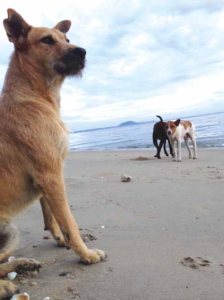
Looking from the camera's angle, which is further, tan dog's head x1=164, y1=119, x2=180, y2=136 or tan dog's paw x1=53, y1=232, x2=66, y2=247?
tan dog's head x1=164, y1=119, x2=180, y2=136

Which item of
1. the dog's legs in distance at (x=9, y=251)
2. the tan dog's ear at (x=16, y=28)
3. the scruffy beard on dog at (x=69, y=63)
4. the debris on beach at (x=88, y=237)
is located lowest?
the debris on beach at (x=88, y=237)

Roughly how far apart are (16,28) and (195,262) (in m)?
2.67

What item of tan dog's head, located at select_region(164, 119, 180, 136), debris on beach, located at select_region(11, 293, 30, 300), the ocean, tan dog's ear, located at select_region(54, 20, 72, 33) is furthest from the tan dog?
tan dog's head, located at select_region(164, 119, 180, 136)

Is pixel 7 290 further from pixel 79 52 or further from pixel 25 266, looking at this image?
pixel 79 52

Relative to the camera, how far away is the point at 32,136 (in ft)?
7.23

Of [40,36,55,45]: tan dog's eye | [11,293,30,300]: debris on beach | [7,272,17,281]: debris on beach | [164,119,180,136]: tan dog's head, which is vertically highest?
[40,36,55,45]: tan dog's eye

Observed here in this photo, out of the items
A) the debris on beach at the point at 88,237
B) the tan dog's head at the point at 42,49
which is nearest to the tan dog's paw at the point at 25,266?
the debris on beach at the point at 88,237

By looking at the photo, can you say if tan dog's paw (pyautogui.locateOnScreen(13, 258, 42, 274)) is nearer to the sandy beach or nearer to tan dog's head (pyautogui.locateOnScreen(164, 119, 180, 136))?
the sandy beach

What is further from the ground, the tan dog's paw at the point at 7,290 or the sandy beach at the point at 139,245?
the tan dog's paw at the point at 7,290

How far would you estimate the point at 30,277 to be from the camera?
2.10 m

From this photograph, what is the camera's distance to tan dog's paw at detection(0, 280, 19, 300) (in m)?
1.80

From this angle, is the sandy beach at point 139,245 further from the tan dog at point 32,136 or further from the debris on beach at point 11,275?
the tan dog at point 32,136

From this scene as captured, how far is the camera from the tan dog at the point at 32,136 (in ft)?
7.07

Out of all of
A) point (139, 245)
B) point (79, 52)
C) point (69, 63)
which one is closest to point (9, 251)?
point (139, 245)
